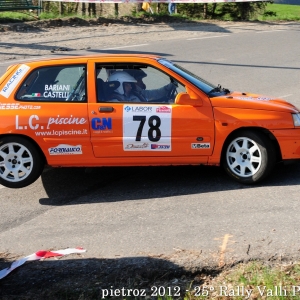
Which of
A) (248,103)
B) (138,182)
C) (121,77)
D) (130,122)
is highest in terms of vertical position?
(121,77)

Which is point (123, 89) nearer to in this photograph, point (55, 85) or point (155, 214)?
point (55, 85)

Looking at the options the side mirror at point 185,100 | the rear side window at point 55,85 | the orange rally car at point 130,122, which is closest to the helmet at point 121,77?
the orange rally car at point 130,122

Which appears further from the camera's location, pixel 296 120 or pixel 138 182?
pixel 138 182


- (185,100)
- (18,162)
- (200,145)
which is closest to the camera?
(185,100)

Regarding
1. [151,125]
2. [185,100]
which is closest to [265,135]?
[185,100]

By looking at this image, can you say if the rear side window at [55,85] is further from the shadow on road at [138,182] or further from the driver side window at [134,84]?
the shadow on road at [138,182]

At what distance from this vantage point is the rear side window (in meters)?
7.70

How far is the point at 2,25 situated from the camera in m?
21.7

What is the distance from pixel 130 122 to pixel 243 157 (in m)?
1.40

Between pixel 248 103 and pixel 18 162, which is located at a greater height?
pixel 248 103

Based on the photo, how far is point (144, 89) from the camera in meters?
7.74

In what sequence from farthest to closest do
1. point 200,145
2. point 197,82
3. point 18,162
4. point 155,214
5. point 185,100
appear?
point 197,82
point 18,162
point 200,145
point 185,100
point 155,214

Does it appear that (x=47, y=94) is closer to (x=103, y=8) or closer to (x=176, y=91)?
(x=176, y=91)

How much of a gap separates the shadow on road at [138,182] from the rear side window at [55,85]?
1074 mm
